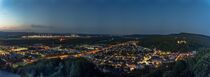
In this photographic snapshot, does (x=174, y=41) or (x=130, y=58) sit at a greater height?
(x=174, y=41)

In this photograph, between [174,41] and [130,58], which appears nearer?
[130,58]

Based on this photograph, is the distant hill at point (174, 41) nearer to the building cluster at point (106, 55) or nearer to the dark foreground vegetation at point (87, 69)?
the building cluster at point (106, 55)

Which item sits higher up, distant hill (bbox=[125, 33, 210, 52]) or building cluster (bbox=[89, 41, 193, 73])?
distant hill (bbox=[125, 33, 210, 52])

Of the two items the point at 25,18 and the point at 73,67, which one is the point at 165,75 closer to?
the point at 73,67

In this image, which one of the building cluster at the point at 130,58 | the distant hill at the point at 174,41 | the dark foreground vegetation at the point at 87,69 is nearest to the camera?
the dark foreground vegetation at the point at 87,69

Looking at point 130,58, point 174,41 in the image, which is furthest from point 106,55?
point 174,41

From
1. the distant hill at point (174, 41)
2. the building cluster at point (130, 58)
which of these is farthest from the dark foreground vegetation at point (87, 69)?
the distant hill at point (174, 41)

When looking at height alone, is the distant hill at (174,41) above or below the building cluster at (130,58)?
above

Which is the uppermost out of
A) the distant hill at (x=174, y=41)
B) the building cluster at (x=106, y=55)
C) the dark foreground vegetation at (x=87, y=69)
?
the distant hill at (x=174, y=41)

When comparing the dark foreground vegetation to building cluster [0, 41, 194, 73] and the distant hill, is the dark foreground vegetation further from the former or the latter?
the distant hill

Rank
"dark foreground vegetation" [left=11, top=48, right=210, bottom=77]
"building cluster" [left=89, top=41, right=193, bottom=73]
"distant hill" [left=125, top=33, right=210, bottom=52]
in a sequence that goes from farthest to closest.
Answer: "distant hill" [left=125, top=33, right=210, bottom=52] → "building cluster" [left=89, top=41, right=193, bottom=73] → "dark foreground vegetation" [left=11, top=48, right=210, bottom=77]

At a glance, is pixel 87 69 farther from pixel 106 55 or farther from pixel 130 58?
pixel 130 58

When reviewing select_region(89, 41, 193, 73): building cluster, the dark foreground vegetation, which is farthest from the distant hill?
the dark foreground vegetation
